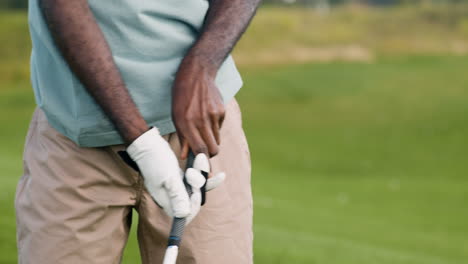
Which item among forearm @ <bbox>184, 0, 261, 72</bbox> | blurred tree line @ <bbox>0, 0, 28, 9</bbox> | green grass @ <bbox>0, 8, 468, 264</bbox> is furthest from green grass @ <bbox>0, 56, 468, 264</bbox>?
blurred tree line @ <bbox>0, 0, 28, 9</bbox>

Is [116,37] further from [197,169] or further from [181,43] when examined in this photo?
[197,169]

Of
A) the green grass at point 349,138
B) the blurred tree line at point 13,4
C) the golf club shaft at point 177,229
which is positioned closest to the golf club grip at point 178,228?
the golf club shaft at point 177,229

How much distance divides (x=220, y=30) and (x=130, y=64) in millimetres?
200

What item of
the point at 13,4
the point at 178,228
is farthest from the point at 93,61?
the point at 13,4

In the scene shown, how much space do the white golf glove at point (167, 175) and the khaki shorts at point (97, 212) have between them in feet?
0.38

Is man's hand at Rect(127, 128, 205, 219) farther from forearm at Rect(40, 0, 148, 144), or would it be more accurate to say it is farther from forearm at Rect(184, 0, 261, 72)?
forearm at Rect(184, 0, 261, 72)

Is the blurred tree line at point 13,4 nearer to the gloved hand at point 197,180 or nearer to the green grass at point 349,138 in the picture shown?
the green grass at point 349,138

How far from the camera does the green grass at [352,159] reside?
740cm

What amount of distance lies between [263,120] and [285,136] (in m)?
1.57

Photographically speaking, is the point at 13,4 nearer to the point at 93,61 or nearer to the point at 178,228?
the point at 93,61

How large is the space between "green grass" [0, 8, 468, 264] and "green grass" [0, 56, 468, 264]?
23mm

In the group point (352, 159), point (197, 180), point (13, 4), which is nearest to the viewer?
point (197, 180)

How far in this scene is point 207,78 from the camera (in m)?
1.88

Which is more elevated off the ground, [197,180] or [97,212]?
[197,180]
